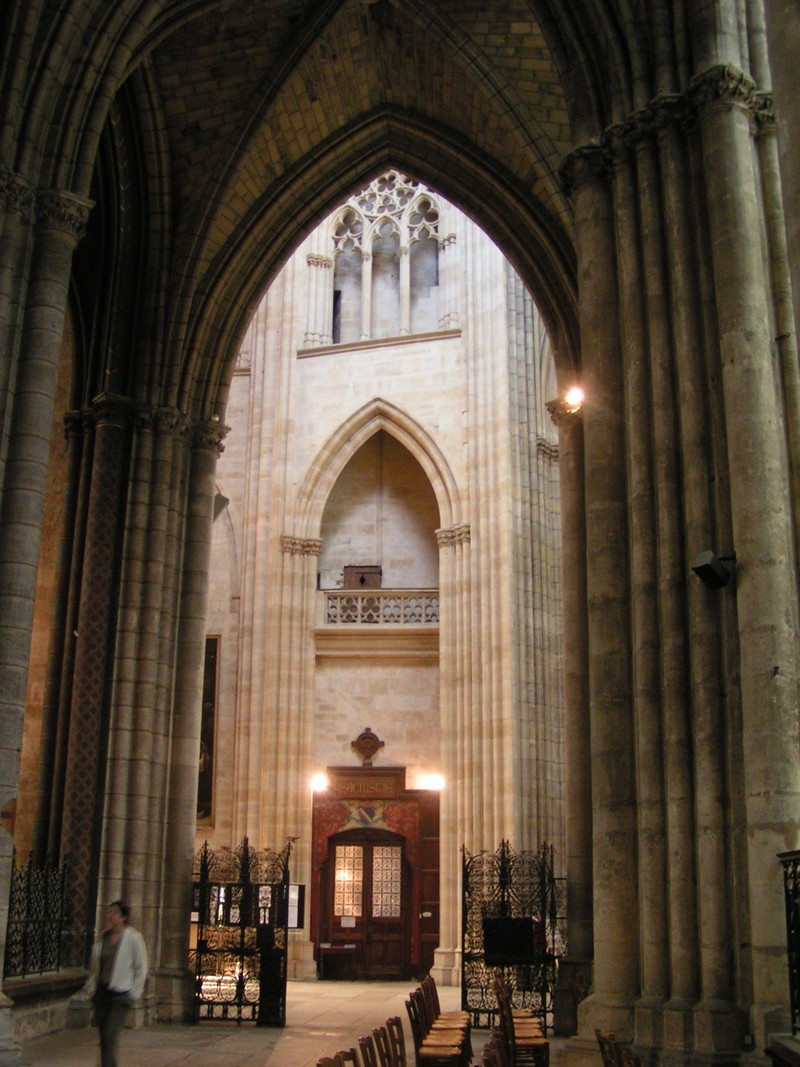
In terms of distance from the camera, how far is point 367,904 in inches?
781

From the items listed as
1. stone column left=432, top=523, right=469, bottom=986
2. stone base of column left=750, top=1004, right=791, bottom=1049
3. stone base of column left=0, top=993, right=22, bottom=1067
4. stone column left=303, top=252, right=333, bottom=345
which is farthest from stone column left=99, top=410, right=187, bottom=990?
stone column left=303, top=252, right=333, bottom=345

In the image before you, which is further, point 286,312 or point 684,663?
point 286,312

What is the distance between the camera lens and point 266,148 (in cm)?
1448

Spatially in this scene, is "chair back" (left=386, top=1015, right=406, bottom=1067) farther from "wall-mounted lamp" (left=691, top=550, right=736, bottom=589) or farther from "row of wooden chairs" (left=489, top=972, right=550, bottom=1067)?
"wall-mounted lamp" (left=691, top=550, right=736, bottom=589)

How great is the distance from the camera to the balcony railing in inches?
826

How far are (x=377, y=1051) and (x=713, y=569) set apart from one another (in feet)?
11.6

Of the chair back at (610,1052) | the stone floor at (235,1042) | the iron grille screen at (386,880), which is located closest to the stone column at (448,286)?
the iron grille screen at (386,880)

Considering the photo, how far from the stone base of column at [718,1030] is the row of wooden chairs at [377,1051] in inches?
70.2

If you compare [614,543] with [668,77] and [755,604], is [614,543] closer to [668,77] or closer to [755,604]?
[755,604]

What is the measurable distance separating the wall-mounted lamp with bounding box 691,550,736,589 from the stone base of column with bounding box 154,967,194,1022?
7.55 meters

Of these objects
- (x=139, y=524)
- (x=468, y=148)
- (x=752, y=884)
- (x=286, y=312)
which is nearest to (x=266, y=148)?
(x=468, y=148)

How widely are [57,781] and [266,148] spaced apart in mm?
7746

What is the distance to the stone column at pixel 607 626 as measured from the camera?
26.3ft

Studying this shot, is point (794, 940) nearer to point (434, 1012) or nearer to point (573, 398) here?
point (434, 1012)
